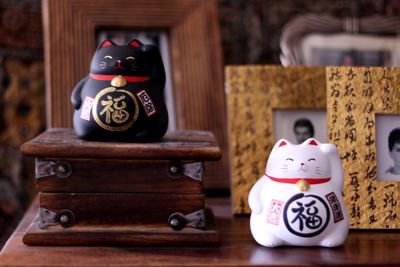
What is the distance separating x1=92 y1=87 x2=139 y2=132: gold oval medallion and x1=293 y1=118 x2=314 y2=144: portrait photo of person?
300 mm

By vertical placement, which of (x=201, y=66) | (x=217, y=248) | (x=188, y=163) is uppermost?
(x=201, y=66)

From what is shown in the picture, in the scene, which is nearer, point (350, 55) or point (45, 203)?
point (45, 203)

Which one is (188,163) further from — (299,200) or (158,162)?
(299,200)

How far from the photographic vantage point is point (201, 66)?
1.14 metres

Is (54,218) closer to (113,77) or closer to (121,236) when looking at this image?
(121,236)

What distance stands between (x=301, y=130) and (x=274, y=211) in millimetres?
259

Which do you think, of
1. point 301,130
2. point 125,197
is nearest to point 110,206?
point 125,197

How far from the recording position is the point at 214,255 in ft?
2.51

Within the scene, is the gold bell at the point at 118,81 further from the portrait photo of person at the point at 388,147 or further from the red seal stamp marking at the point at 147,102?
the portrait photo of person at the point at 388,147

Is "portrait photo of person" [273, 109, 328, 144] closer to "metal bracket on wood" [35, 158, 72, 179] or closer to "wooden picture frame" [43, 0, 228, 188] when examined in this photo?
"wooden picture frame" [43, 0, 228, 188]

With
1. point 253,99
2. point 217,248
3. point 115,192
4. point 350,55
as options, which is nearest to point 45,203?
point 115,192

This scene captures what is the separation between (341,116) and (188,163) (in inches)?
8.9

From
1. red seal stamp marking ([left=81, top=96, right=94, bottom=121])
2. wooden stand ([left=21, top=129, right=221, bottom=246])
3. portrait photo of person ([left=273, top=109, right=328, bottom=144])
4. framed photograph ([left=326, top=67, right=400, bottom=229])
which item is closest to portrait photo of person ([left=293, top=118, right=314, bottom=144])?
portrait photo of person ([left=273, top=109, right=328, bottom=144])

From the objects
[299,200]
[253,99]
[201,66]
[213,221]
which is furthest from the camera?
[201,66]
